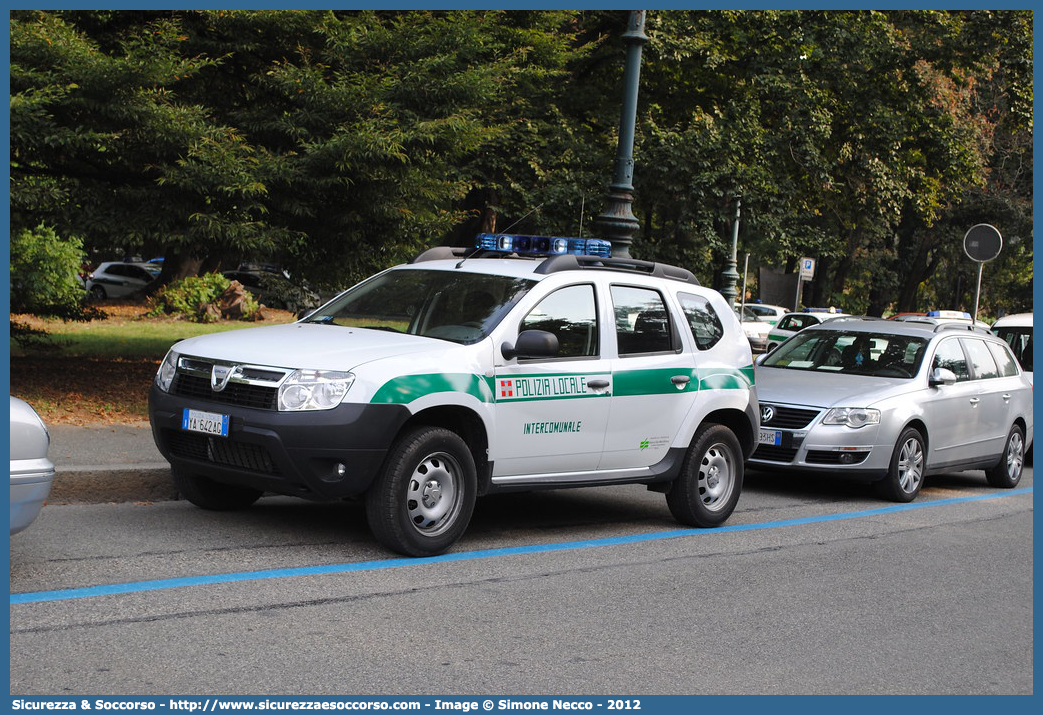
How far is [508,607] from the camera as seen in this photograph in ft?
20.2

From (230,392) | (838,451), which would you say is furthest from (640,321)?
(838,451)

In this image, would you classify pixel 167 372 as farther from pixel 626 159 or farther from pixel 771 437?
pixel 626 159

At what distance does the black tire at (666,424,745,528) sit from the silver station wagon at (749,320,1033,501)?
6.49ft

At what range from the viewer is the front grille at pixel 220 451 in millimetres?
6848

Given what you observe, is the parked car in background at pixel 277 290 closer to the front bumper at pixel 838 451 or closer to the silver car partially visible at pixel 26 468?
the front bumper at pixel 838 451

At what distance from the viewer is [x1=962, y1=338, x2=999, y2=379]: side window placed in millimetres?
12531

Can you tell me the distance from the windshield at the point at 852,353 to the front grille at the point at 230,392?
6.74 m

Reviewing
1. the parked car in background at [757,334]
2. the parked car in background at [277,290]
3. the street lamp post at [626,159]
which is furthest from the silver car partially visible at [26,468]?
the parked car in background at [757,334]

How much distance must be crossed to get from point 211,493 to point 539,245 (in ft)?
8.91

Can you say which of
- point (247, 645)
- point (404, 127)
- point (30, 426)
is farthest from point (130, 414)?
point (247, 645)

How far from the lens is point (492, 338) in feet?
24.3

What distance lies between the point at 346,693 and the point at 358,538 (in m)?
2.89

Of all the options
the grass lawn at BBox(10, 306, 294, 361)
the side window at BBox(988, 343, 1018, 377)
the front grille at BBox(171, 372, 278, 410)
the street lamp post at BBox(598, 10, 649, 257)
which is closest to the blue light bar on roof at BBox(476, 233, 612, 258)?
the front grille at BBox(171, 372, 278, 410)

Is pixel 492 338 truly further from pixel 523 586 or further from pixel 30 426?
pixel 30 426
